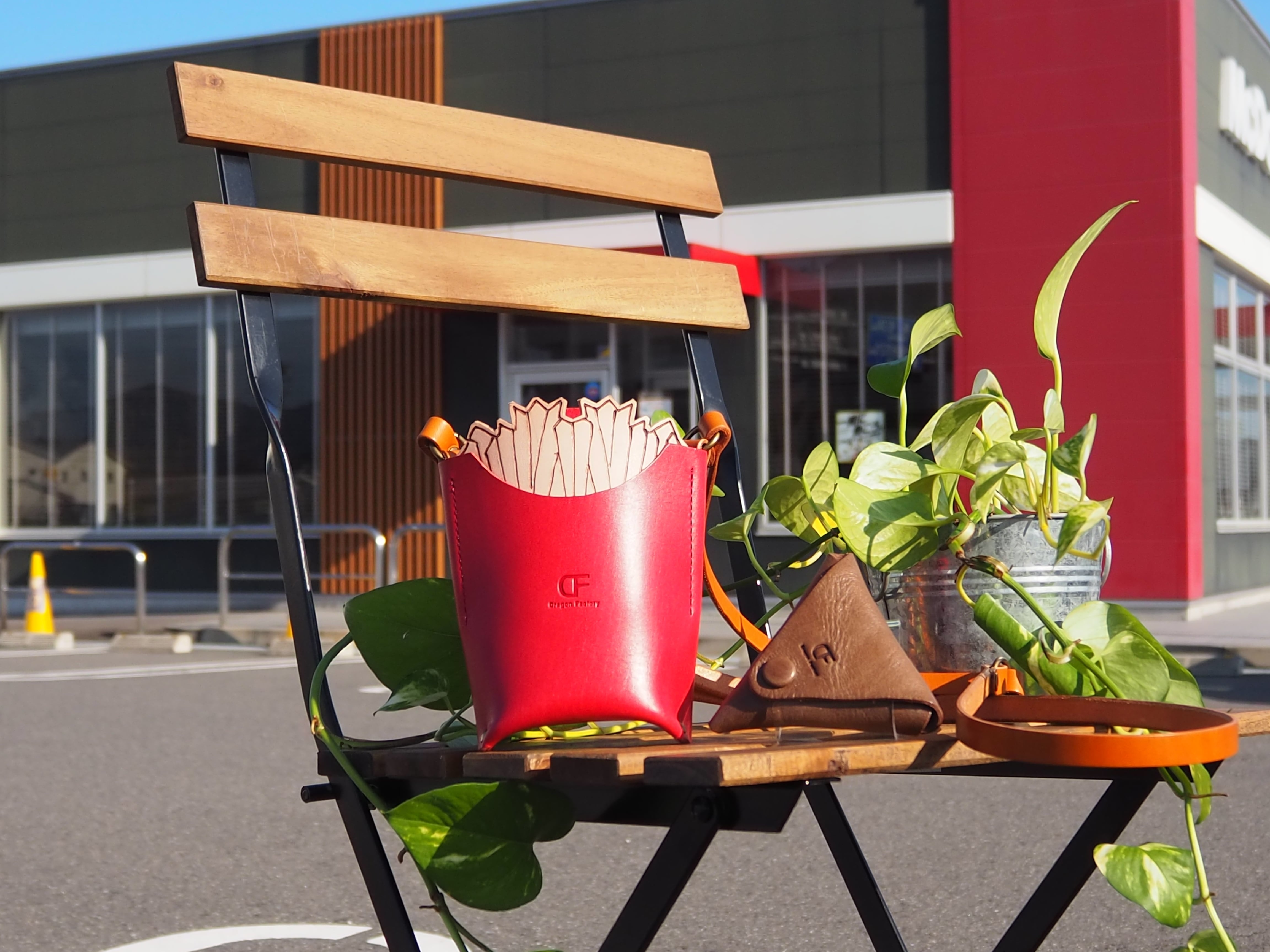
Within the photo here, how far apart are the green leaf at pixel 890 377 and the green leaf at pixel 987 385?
8cm

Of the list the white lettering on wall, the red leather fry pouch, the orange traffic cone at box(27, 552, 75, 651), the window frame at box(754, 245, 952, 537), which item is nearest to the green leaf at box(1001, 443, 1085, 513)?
the red leather fry pouch

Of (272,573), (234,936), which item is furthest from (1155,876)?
(272,573)

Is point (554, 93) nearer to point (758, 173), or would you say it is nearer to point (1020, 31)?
A: point (758, 173)

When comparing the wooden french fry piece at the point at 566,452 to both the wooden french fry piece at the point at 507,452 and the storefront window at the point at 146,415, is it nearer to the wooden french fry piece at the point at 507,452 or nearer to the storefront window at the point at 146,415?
the wooden french fry piece at the point at 507,452

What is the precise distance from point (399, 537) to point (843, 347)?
4318 mm

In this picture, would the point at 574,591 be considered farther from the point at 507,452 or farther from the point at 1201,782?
the point at 1201,782

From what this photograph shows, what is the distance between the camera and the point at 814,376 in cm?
1505

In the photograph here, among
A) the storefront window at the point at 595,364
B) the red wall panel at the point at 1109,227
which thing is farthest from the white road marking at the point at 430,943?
the storefront window at the point at 595,364

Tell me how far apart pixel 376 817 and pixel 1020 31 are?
12.0 metres

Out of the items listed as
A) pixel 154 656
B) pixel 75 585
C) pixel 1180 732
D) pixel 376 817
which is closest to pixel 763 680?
pixel 1180 732

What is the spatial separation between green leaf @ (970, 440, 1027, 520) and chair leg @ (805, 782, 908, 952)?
373 millimetres

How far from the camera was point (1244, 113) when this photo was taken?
1544cm

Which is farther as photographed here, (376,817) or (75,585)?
(75,585)

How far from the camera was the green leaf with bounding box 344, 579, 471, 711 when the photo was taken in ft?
5.41
